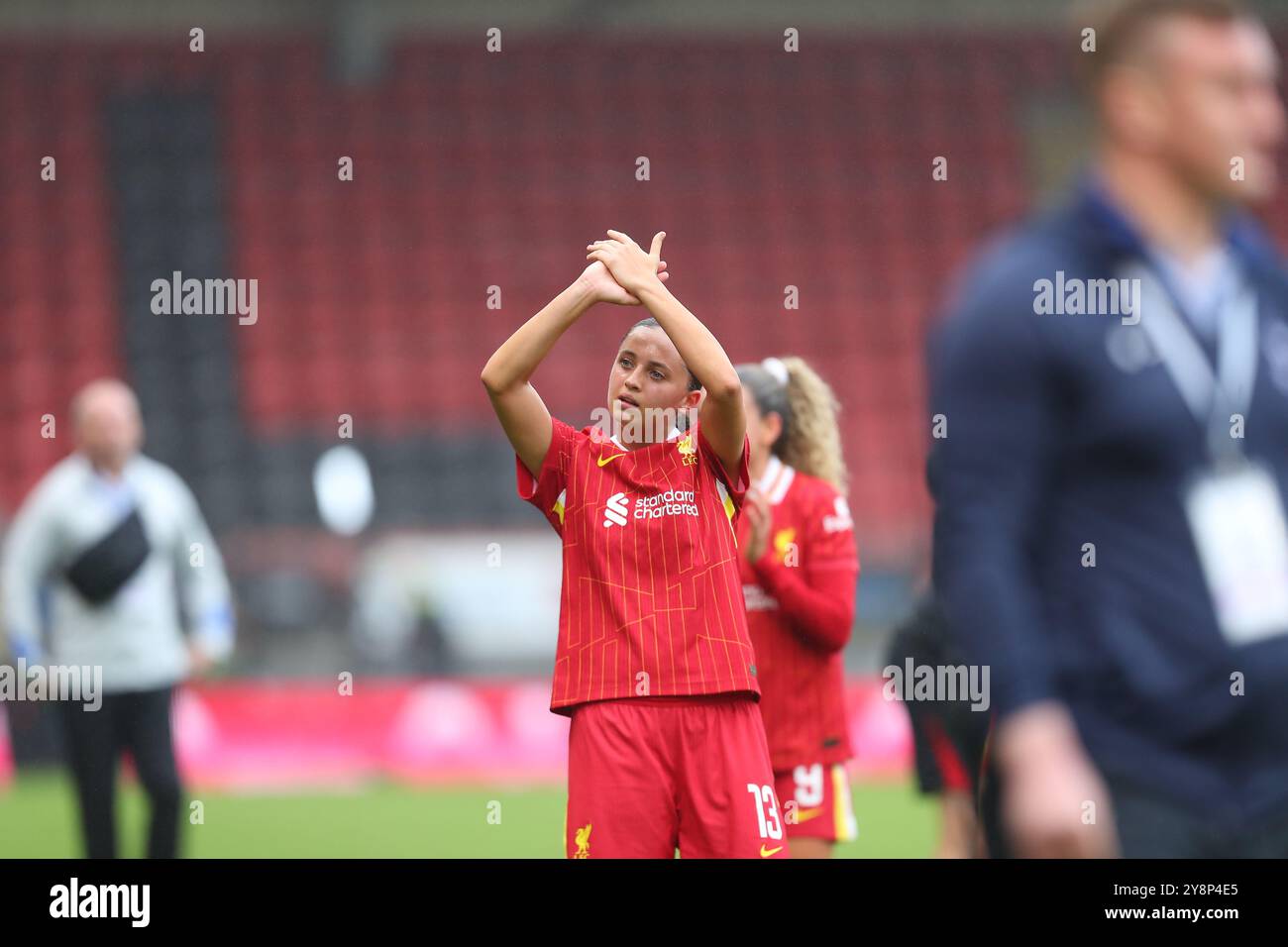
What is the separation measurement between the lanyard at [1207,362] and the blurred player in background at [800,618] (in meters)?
2.74

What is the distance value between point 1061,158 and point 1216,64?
1906 centimetres

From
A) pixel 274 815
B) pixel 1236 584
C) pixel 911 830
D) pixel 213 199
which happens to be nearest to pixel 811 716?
pixel 1236 584

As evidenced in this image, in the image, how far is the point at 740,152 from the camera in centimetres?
2042

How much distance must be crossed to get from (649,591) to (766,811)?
0.65m

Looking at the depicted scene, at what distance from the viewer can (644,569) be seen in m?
4.34

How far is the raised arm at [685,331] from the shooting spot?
13.8 ft

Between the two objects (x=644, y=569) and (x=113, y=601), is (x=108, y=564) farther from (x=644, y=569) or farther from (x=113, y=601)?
(x=644, y=569)

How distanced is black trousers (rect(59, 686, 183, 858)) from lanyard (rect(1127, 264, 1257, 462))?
17.9 ft

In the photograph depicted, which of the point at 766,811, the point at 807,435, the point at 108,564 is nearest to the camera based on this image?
the point at 766,811

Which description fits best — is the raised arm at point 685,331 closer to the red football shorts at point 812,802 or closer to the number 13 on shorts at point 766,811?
the number 13 on shorts at point 766,811

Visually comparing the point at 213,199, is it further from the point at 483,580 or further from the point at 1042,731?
the point at 1042,731

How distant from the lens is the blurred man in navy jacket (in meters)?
2.39

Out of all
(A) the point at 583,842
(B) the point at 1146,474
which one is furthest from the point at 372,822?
(B) the point at 1146,474
